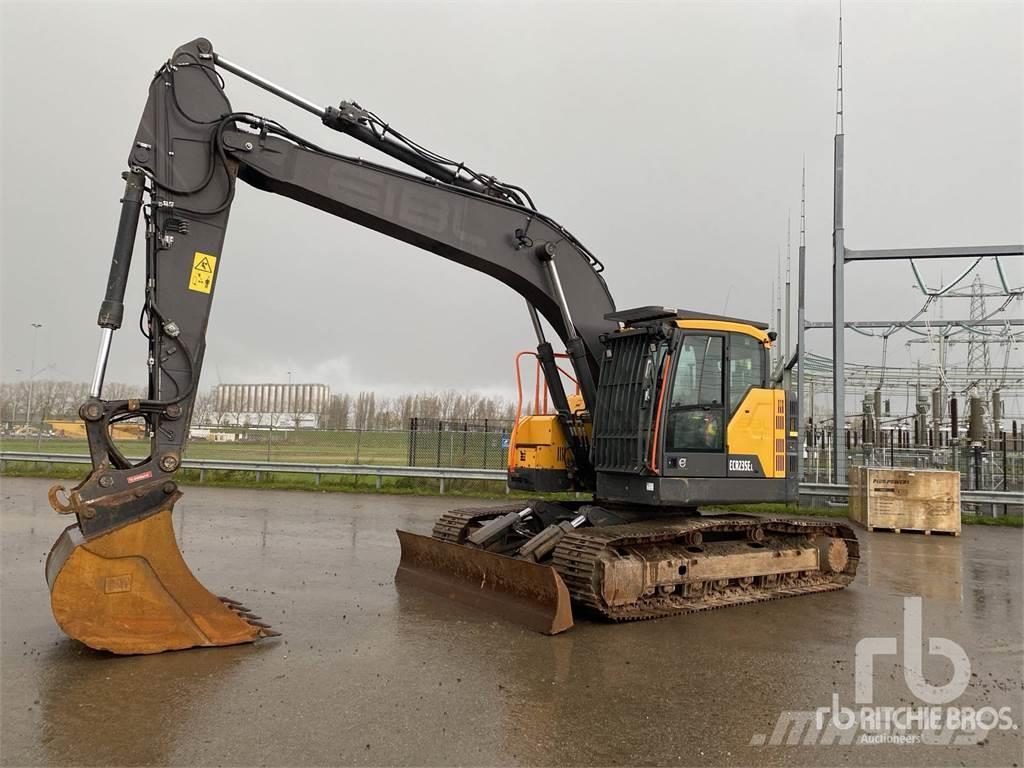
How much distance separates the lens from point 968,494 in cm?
1673

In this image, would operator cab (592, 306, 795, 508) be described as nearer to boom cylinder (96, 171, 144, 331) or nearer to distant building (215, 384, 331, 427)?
boom cylinder (96, 171, 144, 331)

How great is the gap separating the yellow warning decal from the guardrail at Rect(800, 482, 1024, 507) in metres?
14.9

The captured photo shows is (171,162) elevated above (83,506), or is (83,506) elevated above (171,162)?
(171,162)

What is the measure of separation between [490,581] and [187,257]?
4385 millimetres

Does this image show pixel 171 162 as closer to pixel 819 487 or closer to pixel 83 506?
pixel 83 506

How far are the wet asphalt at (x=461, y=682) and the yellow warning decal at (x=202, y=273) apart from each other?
124 inches

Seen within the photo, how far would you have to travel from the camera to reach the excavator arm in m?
5.58

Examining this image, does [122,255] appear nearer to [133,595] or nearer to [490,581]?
[133,595]

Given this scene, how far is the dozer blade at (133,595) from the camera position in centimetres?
537

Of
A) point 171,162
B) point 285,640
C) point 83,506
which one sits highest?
point 171,162

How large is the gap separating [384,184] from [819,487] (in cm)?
1403

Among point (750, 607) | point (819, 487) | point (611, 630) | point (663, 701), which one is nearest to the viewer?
point (663, 701)

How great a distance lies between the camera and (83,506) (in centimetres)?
546

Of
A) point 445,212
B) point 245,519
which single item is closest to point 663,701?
point 445,212
